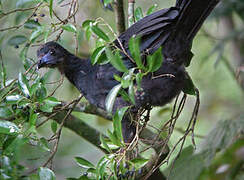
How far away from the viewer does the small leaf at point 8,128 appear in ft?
6.67

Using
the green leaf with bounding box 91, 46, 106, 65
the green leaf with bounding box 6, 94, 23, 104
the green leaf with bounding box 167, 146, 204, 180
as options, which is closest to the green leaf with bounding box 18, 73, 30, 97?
the green leaf with bounding box 6, 94, 23, 104

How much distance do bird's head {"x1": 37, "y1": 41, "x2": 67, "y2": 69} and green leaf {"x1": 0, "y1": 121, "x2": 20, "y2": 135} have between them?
30.3 inches

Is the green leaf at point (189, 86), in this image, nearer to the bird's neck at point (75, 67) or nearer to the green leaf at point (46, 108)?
the bird's neck at point (75, 67)

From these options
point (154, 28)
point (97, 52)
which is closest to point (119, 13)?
point (154, 28)

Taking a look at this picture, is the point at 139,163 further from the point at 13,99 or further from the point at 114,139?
the point at 13,99


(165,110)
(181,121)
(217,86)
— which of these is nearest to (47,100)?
(165,110)

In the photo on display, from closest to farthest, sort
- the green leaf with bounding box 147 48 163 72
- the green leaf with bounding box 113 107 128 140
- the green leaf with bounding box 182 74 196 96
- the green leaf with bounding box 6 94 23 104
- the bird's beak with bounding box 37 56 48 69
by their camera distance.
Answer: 1. the green leaf with bounding box 147 48 163 72
2. the green leaf with bounding box 113 107 128 140
3. the green leaf with bounding box 6 94 23 104
4. the bird's beak with bounding box 37 56 48 69
5. the green leaf with bounding box 182 74 196 96

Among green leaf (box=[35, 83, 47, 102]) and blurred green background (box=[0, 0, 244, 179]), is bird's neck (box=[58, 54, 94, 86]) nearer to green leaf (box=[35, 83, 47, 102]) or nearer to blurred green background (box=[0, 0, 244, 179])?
blurred green background (box=[0, 0, 244, 179])

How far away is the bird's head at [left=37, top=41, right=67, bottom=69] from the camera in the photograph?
2877mm

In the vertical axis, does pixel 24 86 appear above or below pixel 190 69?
above

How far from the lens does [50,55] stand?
9.72ft

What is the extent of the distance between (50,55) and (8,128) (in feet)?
3.32

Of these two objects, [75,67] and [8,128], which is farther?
[75,67]

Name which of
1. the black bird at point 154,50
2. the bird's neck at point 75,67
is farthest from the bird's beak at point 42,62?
the bird's neck at point 75,67
